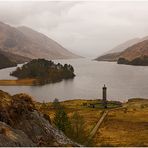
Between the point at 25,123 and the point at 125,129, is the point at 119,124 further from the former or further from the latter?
the point at 25,123

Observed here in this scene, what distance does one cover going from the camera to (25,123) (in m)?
32.5

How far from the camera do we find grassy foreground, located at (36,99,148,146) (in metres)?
82.2

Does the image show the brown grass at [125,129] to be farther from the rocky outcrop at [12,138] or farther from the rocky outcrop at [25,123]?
the rocky outcrop at [12,138]

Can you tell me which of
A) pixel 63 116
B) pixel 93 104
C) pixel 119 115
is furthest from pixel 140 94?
pixel 63 116

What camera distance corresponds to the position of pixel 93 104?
149 m

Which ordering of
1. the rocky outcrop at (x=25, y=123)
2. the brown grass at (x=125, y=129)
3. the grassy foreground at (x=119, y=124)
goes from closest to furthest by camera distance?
the rocky outcrop at (x=25, y=123) → the brown grass at (x=125, y=129) → the grassy foreground at (x=119, y=124)

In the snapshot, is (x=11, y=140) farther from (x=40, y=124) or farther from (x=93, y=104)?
(x=93, y=104)

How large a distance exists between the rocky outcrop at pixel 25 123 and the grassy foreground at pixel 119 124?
40.9 metres

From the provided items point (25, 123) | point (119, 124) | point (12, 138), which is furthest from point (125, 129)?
point (12, 138)

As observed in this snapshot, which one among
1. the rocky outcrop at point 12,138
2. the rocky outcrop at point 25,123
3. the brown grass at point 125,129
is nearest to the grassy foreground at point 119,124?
the brown grass at point 125,129

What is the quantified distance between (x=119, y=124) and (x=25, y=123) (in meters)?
76.3

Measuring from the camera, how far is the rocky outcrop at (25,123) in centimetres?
2853

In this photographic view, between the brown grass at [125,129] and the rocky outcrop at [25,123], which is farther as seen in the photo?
the brown grass at [125,129]

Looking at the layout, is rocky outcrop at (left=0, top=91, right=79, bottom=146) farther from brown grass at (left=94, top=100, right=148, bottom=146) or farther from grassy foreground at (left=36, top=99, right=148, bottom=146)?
brown grass at (left=94, top=100, right=148, bottom=146)
